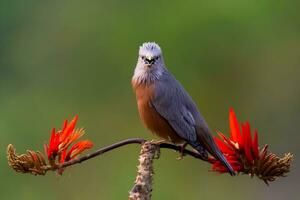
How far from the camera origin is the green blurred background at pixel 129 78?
5.64 m

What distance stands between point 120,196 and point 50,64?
2121 mm

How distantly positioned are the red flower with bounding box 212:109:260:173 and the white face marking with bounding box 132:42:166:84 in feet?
2.00

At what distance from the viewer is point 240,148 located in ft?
5.82

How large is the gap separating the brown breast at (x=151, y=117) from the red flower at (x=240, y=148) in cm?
72

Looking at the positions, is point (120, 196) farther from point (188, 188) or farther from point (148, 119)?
point (148, 119)

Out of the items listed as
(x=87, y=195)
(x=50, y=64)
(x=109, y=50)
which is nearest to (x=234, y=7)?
(x=109, y=50)

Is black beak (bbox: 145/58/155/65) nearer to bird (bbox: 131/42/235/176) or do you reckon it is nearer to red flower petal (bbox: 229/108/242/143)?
bird (bbox: 131/42/235/176)

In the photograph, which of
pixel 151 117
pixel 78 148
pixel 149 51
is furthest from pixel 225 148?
pixel 151 117

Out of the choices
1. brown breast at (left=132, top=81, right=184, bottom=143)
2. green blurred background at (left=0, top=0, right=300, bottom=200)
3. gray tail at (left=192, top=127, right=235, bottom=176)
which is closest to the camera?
gray tail at (left=192, top=127, right=235, bottom=176)

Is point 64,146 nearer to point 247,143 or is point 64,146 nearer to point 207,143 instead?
point 247,143

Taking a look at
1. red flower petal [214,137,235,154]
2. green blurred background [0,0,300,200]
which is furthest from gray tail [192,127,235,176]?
green blurred background [0,0,300,200]

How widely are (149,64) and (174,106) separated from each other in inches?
5.6

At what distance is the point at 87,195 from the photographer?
Result: 512 centimetres

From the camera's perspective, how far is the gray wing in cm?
246
